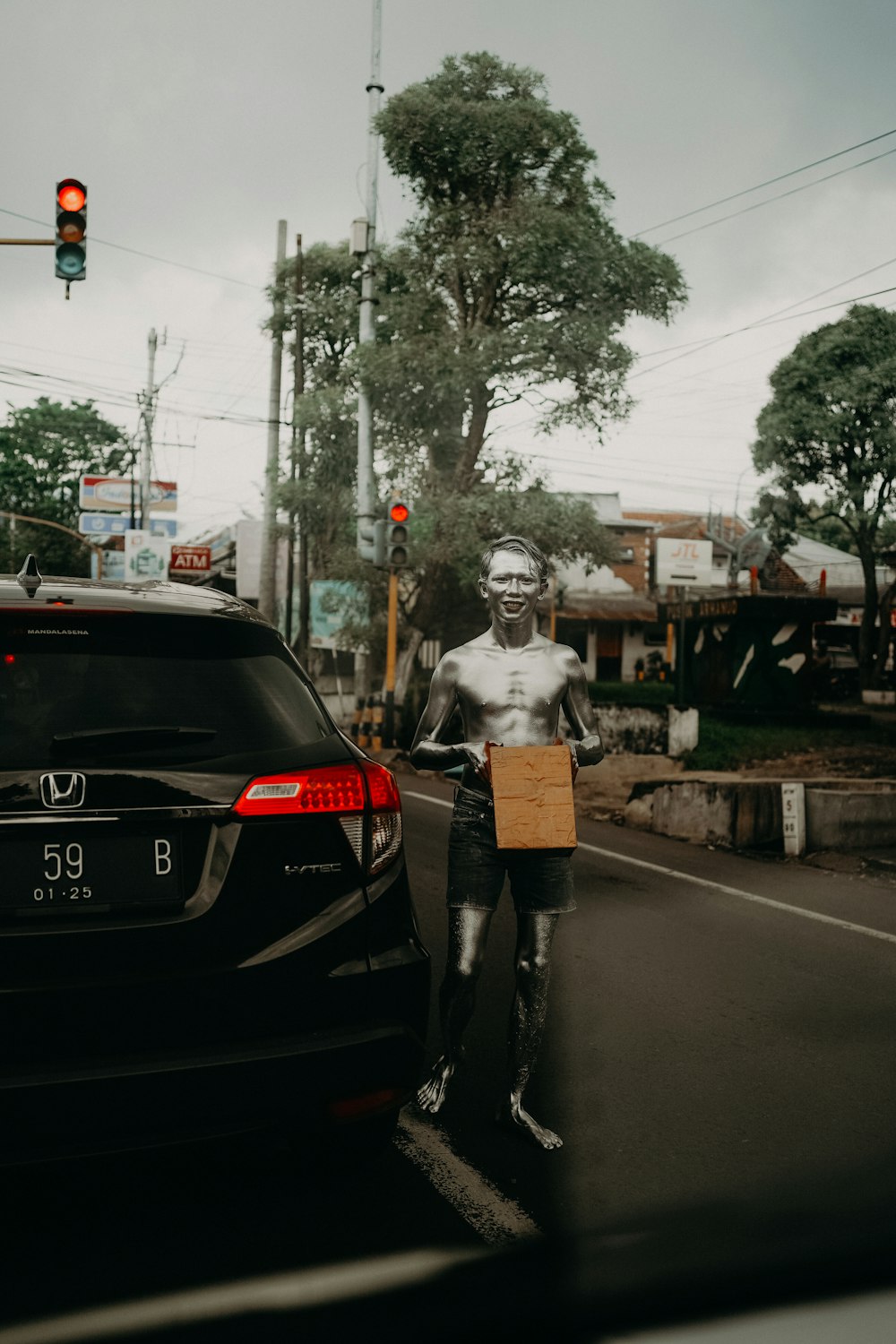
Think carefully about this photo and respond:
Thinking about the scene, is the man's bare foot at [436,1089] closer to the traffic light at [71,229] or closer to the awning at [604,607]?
the traffic light at [71,229]

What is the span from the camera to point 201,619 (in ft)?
10.8

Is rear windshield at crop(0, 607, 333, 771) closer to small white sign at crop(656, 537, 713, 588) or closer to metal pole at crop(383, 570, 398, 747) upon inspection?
metal pole at crop(383, 570, 398, 747)

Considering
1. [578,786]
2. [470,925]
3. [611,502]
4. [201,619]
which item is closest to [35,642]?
[201,619]

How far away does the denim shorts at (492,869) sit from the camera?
400 centimetres

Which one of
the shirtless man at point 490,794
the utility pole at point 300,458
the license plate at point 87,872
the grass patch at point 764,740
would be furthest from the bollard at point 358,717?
the license plate at point 87,872

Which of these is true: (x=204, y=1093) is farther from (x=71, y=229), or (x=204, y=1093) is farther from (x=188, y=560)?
(x=188, y=560)

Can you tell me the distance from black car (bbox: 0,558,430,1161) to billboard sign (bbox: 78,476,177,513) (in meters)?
47.6

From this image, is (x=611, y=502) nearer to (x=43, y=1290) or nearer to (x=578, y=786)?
(x=578, y=786)

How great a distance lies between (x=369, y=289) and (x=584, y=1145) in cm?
2192

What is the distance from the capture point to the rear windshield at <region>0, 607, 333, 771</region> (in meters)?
2.91

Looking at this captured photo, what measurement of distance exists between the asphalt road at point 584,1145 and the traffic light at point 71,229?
8.61m

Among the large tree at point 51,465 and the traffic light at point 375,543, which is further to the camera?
the large tree at point 51,465

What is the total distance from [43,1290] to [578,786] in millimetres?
13819

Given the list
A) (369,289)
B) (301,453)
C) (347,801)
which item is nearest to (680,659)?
(369,289)
